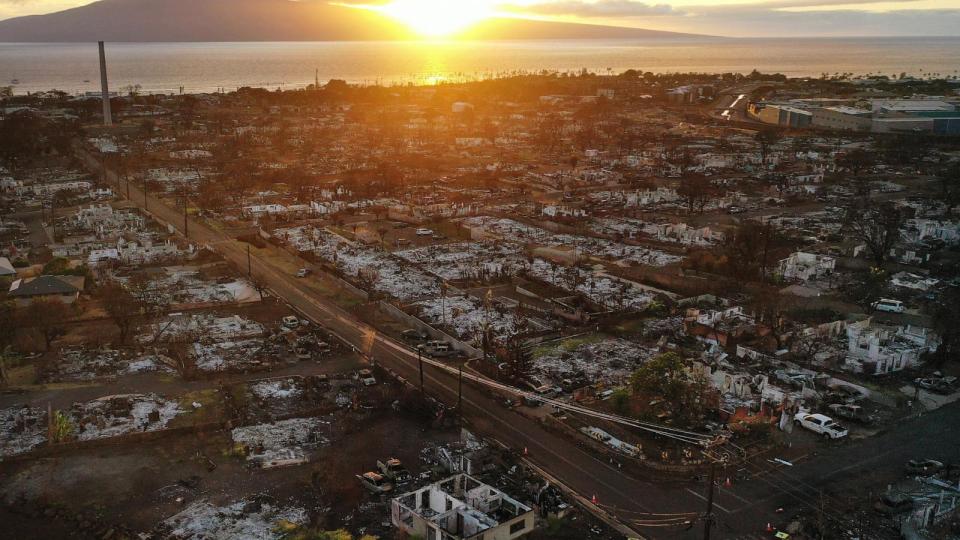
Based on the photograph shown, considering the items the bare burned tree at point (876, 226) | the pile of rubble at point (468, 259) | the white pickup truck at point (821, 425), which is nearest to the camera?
the white pickup truck at point (821, 425)

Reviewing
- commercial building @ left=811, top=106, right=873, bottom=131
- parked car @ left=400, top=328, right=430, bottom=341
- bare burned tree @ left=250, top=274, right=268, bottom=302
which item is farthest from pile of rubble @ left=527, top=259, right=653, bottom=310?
commercial building @ left=811, top=106, right=873, bottom=131

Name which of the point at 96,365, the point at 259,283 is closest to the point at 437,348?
the point at 259,283

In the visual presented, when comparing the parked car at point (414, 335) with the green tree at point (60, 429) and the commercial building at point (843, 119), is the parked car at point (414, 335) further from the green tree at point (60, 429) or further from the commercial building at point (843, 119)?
the commercial building at point (843, 119)

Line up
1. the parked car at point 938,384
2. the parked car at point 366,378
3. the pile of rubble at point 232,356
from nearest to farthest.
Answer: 1. the parked car at point 938,384
2. the parked car at point 366,378
3. the pile of rubble at point 232,356

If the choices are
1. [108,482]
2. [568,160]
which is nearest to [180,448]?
[108,482]

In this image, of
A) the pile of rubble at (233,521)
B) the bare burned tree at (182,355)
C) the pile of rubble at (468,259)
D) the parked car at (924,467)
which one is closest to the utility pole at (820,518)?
the parked car at (924,467)

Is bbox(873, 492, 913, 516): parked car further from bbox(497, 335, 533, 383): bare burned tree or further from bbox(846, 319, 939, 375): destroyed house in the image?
bbox(497, 335, 533, 383): bare burned tree

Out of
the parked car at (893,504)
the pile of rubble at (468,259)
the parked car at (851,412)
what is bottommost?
the parked car at (893,504)

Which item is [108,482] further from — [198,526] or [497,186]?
[497,186]
